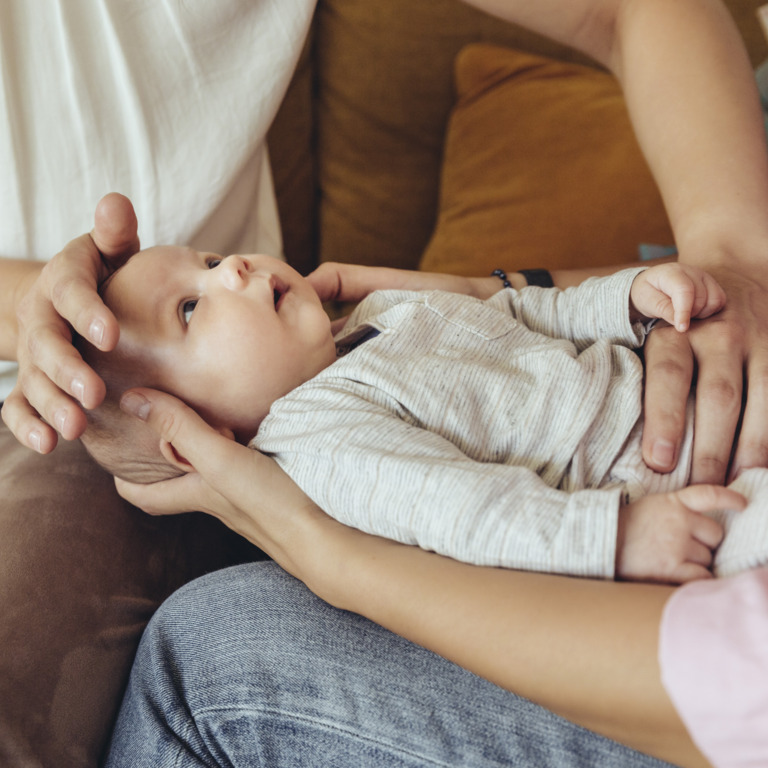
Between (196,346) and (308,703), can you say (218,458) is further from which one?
(308,703)

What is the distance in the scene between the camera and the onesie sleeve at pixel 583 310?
83 cm

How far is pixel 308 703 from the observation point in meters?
0.64

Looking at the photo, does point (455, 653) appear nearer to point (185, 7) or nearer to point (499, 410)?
point (499, 410)

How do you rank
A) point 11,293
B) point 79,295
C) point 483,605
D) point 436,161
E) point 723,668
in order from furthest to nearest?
point 436,161 < point 11,293 < point 79,295 < point 483,605 < point 723,668

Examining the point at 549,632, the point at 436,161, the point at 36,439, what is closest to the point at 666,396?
the point at 549,632

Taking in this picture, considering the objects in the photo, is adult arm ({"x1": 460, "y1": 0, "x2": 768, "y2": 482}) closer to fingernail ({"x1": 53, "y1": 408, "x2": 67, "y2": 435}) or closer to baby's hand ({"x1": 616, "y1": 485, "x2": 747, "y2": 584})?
baby's hand ({"x1": 616, "y1": 485, "x2": 747, "y2": 584})

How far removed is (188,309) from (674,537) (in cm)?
58

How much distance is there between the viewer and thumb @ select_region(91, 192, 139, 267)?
0.77 m

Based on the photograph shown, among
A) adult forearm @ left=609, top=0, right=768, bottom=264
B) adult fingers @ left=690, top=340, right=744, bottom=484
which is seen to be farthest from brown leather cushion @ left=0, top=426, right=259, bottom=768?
adult forearm @ left=609, top=0, right=768, bottom=264

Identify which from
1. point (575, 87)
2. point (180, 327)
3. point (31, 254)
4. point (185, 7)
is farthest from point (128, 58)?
point (575, 87)

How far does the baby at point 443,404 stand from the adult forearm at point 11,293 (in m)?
0.22

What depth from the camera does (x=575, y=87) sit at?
1.53m

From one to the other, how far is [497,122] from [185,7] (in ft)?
2.34

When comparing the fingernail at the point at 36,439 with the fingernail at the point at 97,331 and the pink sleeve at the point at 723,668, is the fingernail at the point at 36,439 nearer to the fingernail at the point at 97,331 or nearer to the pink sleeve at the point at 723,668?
the fingernail at the point at 97,331
